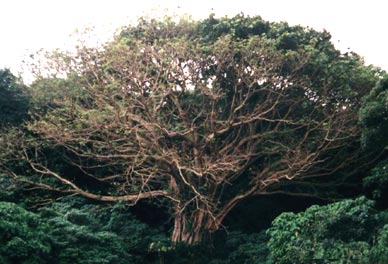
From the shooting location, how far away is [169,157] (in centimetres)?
A: 1159

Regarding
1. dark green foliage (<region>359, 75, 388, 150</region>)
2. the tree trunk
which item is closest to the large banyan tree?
the tree trunk

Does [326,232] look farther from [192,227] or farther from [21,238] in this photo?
[21,238]

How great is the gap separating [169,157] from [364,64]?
19.7 feet

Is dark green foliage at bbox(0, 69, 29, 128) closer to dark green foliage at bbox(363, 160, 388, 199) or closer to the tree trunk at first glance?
the tree trunk

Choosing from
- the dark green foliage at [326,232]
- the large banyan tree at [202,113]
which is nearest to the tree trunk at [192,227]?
the large banyan tree at [202,113]

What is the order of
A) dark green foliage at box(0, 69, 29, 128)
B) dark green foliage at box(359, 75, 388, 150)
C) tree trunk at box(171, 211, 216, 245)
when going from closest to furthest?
dark green foliage at box(359, 75, 388, 150)
tree trunk at box(171, 211, 216, 245)
dark green foliage at box(0, 69, 29, 128)

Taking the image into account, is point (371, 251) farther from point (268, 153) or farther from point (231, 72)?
point (231, 72)

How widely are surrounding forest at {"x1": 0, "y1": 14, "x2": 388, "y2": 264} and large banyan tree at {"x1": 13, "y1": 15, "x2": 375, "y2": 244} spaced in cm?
4

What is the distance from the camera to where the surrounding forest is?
11.5 metres

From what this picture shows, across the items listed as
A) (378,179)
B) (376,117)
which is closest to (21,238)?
(376,117)

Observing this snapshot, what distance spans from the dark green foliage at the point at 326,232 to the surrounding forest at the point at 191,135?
69 millimetres

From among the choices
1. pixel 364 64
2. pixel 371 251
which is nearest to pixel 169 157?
pixel 371 251

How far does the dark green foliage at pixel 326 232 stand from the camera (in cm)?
960

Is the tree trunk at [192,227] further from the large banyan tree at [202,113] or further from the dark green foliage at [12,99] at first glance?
the dark green foliage at [12,99]
